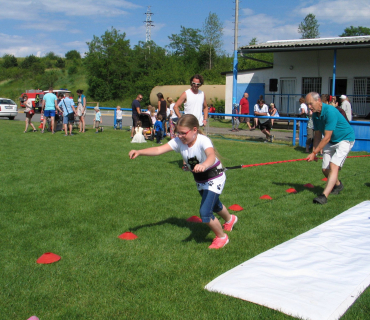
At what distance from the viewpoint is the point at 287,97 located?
24.8 m

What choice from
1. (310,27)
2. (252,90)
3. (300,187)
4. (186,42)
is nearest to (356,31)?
(310,27)

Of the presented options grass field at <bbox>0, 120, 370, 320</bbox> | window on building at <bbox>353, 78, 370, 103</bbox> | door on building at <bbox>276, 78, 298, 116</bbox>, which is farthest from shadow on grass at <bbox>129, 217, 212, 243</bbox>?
door on building at <bbox>276, 78, 298, 116</bbox>

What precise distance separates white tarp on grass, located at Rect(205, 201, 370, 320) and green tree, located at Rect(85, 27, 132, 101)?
165ft

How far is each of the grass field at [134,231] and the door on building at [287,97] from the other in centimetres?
1464

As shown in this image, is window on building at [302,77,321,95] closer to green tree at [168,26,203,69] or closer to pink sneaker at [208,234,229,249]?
pink sneaker at [208,234,229,249]

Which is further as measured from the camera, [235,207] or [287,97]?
[287,97]

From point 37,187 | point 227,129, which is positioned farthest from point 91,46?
point 37,187

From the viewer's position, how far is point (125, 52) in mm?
53906

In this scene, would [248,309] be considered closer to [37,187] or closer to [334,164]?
[334,164]

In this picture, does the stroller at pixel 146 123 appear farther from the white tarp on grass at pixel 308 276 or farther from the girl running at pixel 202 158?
the white tarp on grass at pixel 308 276

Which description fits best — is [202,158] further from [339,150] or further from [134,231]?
[339,150]

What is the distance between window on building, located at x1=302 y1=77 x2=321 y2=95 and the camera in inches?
942

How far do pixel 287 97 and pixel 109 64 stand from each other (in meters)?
34.6

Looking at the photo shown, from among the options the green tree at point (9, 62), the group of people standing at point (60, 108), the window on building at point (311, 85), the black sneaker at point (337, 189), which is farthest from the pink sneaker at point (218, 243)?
the green tree at point (9, 62)
